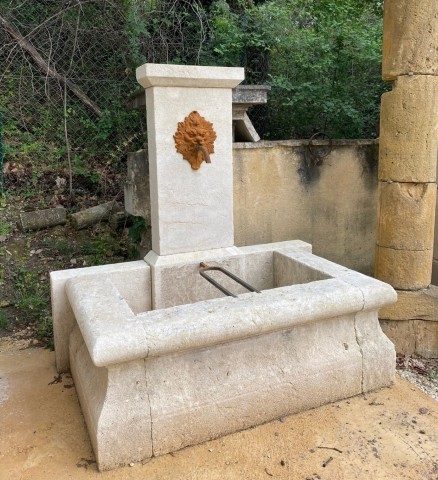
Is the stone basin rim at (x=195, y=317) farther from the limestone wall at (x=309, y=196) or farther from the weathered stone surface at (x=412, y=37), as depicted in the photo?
the weathered stone surface at (x=412, y=37)

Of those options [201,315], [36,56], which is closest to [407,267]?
[201,315]

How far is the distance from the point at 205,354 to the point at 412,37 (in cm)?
258

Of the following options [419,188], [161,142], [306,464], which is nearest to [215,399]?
[306,464]

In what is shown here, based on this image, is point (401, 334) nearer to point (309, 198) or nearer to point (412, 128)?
point (309, 198)

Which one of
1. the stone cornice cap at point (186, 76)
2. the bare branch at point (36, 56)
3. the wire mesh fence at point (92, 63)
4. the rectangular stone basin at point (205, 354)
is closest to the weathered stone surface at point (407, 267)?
the rectangular stone basin at point (205, 354)

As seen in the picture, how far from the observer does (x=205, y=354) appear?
7.48ft

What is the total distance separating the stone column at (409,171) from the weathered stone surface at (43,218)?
3.19 metres

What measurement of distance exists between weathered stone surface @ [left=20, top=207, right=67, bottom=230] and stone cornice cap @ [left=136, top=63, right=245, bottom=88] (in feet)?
7.90

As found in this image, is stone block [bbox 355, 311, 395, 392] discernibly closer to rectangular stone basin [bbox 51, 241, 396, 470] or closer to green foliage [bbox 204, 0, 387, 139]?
rectangular stone basin [bbox 51, 241, 396, 470]

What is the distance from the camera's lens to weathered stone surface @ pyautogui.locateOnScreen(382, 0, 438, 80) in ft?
10.2

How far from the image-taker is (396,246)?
3395 mm

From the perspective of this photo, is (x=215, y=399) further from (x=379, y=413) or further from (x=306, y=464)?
(x=379, y=413)

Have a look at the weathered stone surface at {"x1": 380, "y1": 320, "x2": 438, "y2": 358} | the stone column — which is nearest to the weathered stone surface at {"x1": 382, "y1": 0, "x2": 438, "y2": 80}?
the stone column

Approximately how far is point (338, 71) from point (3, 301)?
155 inches
